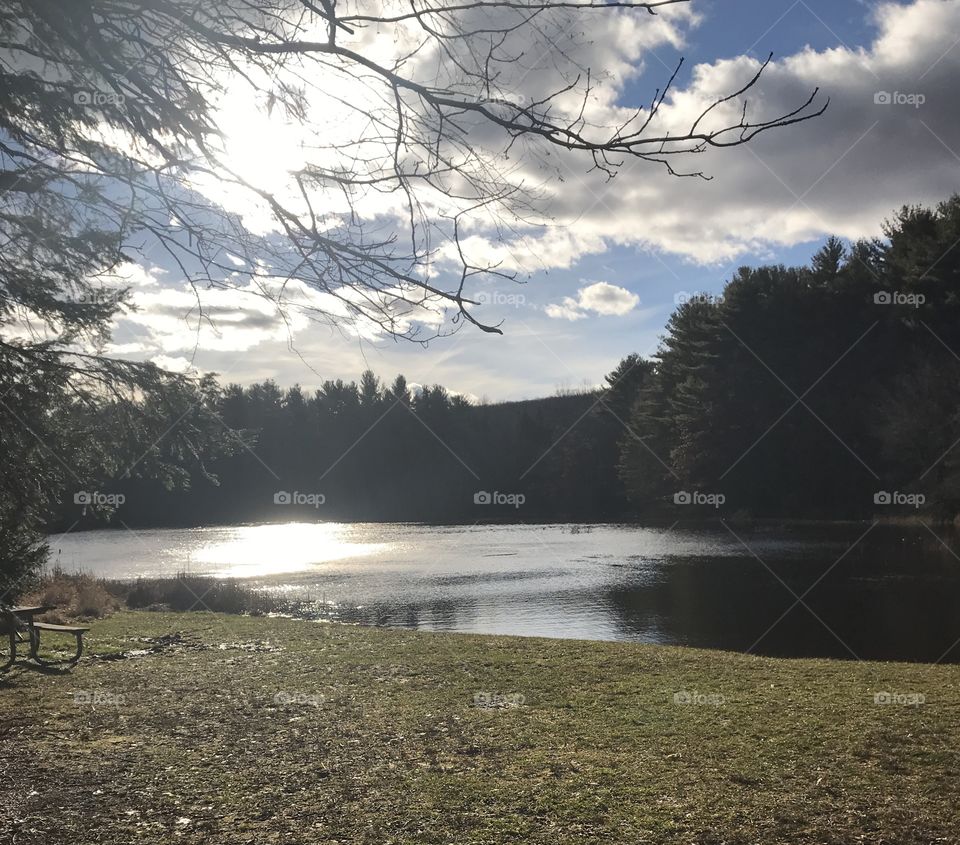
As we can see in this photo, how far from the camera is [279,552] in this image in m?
40.8

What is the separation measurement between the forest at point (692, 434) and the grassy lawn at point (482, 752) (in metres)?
2.26

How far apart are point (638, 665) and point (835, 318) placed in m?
44.7

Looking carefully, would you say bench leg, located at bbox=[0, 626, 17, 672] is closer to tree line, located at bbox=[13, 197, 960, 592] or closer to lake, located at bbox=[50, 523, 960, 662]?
tree line, located at bbox=[13, 197, 960, 592]

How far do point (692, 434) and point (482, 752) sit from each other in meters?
52.4

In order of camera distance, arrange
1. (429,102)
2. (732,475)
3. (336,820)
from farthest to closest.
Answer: (732,475), (336,820), (429,102)

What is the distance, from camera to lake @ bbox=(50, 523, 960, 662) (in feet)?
52.5

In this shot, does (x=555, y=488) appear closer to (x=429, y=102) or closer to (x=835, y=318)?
(x=835, y=318)

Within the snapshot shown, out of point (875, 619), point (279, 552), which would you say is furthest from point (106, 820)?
point (279, 552)

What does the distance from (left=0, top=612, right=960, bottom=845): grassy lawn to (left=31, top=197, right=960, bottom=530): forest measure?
2260mm

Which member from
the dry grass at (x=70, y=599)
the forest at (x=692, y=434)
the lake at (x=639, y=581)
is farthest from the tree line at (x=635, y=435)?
the lake at (x=639, y=581)

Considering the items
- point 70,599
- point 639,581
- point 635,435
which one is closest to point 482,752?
point 70,599

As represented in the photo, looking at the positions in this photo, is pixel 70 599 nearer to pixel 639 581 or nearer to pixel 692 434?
pixel 639 581

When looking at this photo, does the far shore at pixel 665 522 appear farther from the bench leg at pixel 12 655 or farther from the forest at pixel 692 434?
the bench leg at pixel 12 655

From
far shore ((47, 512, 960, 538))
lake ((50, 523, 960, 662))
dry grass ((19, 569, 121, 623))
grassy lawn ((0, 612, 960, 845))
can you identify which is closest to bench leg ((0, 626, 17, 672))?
grassy lawn ((0, 612, 960, 845))
